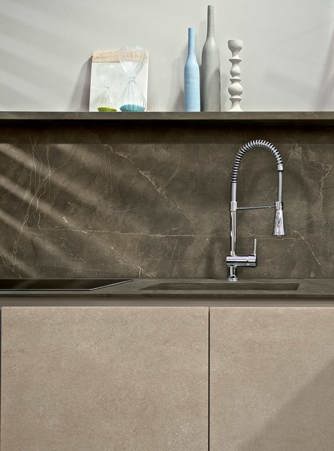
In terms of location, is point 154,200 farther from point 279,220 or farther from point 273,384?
point 273,384

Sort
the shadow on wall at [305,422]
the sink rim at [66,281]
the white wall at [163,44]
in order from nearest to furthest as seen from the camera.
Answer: the shadow on wall at [305,422] < the sink rim at [66,281] < the white wall at [163,44]

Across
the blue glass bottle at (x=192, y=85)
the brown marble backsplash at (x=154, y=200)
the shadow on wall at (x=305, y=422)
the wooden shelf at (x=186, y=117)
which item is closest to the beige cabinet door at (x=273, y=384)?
the shadow on wall at (x=305, y=422)

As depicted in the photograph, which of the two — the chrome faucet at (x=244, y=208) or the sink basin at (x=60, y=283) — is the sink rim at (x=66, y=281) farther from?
the chrome faucet at (x=244, y=208)

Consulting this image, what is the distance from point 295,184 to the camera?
2230 mm

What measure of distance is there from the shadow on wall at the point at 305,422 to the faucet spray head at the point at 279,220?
0.55 meters

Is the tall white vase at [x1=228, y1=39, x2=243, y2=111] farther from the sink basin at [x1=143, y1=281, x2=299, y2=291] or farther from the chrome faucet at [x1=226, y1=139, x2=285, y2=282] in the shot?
the sink basin at [x1=143, y1=281, x2=299, y2=291]

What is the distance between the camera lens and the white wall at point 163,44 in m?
2.25

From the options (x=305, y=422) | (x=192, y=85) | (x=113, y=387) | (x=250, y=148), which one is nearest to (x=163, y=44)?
(x=192, y=85)

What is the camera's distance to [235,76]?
2170 mm

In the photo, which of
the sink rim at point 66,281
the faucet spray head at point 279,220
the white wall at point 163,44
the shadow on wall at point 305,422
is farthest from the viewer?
the white wall at point 163,44

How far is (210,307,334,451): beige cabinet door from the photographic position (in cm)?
163

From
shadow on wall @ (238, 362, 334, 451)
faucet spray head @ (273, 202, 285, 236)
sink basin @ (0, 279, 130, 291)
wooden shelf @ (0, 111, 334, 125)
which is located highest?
wooden shelf @ (0, 111, 334, 125)

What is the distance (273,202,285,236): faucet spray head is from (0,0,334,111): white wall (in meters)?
0.43

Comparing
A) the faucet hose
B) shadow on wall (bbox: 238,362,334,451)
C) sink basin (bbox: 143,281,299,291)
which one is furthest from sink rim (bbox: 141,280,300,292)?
shadow on wall (bbox: 238,362,334,451)
